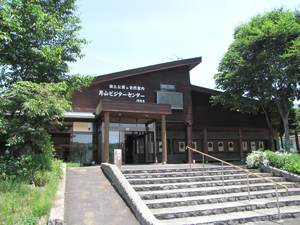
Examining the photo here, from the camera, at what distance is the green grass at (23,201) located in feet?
15.5

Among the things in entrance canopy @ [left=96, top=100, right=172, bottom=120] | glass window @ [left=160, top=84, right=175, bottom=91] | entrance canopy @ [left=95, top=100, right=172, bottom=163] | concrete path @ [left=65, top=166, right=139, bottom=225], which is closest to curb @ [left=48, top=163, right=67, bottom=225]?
concrete path @ [left=65, top=166, right=139, bottom=225]

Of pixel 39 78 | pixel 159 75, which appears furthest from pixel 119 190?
pixel 159 75

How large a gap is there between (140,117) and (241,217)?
32.0 feet

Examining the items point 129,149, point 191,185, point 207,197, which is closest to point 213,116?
point 129,149

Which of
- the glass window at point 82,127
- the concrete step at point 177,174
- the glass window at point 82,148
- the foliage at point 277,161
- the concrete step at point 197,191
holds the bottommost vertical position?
the concrete step at point 197,191

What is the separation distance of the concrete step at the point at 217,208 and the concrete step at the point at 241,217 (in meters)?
0.12

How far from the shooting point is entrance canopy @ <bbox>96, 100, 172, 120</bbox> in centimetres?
1262

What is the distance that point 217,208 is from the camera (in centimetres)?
614

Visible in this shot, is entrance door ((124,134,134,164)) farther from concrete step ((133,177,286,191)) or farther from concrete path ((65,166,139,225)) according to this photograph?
concrete step ((133,177,286,191))

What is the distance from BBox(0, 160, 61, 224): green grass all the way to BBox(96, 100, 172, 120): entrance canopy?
6.61 meters

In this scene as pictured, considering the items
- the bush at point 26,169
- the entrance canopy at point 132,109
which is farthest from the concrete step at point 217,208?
the entrance canopy at point 132,109

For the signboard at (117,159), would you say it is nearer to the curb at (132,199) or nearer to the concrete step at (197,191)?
the curb at (132,199)

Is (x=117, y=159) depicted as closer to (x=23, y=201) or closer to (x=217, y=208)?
(x=23, y=201)

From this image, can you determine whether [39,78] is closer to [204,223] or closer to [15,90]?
[15,90]
